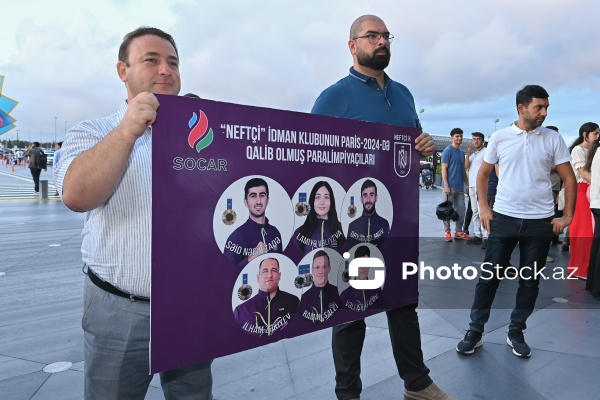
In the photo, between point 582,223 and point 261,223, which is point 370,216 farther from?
point 582,223

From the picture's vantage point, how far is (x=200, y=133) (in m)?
1.65

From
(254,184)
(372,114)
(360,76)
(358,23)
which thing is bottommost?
(254,184)

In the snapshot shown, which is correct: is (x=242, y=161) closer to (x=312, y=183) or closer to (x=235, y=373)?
(x=312, y=183)

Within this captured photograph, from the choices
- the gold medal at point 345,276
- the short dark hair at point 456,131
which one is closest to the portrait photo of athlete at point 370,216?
the gold medal at point 345,276

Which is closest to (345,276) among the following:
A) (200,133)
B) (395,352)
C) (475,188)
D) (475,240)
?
(395,352)

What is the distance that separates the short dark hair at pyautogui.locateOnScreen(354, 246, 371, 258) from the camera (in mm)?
2362

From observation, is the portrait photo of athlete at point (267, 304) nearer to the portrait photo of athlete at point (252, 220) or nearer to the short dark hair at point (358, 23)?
the portrait photo of athlete at point (252, 220)

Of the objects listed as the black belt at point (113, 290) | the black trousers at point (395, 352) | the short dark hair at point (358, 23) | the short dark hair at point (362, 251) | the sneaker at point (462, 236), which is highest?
the short dark hair at point (358, 23)

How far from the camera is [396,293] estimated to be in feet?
8.61

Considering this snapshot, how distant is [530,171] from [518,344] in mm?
1310

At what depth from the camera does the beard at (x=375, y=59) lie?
8.94 ft

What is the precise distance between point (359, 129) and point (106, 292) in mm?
1340

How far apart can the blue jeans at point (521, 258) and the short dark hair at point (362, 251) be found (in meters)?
1.74

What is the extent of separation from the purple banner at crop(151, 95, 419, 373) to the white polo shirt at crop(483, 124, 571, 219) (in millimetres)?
1589
